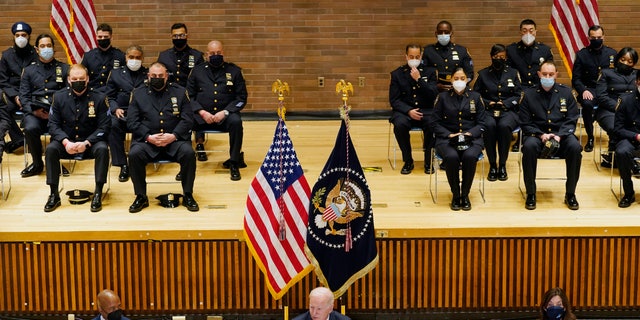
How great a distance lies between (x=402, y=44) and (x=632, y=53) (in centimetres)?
375

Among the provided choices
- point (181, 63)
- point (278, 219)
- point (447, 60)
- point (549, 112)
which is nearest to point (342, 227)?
point (278, 219)

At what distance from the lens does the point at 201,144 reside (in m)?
14.0

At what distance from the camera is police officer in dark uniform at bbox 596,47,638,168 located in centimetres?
1324

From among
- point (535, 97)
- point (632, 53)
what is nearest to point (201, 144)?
point (535, 97)

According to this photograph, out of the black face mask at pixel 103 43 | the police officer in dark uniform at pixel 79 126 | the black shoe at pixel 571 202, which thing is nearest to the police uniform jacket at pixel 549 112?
the black shoe at pixel 571 202

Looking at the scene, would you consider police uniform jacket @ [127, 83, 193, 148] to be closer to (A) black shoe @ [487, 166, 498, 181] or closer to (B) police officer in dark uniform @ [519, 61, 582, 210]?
(A) black shoe @ [487, 166, 498, 181]

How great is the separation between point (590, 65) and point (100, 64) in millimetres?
6129

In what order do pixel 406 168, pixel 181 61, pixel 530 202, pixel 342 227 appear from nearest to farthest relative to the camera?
1. pixel 342 227
2. pixel 530 202
3. pixel 406 168
4. pixel 181 61

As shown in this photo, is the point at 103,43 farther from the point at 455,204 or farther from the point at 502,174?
the point at 502,174

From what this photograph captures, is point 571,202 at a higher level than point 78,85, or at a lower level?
lower

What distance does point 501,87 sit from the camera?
13.5 meters

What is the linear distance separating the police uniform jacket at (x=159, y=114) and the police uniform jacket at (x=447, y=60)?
3.23 metres

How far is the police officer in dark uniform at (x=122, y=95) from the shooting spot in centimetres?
1292

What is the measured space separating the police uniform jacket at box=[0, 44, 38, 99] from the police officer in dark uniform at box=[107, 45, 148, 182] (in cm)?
119
